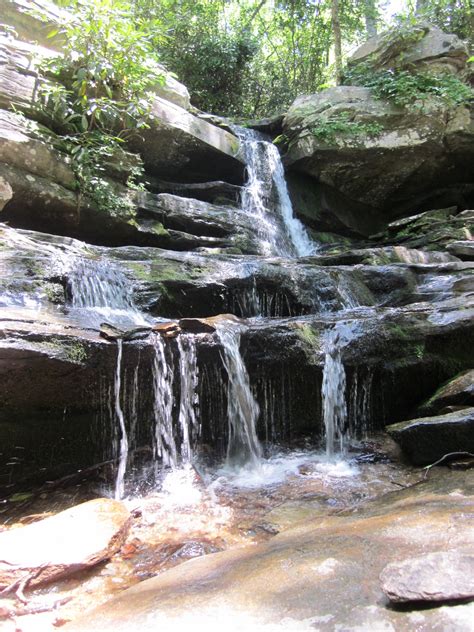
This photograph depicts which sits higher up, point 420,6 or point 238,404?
point 420,6

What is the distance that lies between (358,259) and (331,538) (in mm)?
6547

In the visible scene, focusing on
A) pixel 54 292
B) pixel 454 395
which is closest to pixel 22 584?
pixel 54 292

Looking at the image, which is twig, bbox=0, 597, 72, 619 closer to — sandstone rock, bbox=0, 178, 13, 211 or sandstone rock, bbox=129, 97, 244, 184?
sandstone rock, bbox=0, 178, 13, 211

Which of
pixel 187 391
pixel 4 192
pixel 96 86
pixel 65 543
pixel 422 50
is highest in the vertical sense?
pixel 422 50

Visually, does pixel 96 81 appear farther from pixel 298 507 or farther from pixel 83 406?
pixel 298 507

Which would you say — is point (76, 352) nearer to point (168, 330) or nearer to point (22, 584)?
point (168, 330)

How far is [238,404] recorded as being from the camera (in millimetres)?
4594

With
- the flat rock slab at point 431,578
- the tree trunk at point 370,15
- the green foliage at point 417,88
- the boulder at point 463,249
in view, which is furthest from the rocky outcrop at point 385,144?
the flat rock slab at point 431,578

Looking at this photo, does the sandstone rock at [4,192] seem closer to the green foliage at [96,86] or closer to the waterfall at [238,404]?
the green foliage at [96,86]

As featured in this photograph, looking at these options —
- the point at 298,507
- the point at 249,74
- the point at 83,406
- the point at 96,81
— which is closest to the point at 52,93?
the point at 96,81

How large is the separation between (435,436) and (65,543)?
9.70 ft

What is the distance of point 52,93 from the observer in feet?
24.5

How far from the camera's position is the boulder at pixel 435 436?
3576 millimetres

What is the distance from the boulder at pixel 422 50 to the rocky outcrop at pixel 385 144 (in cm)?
2
